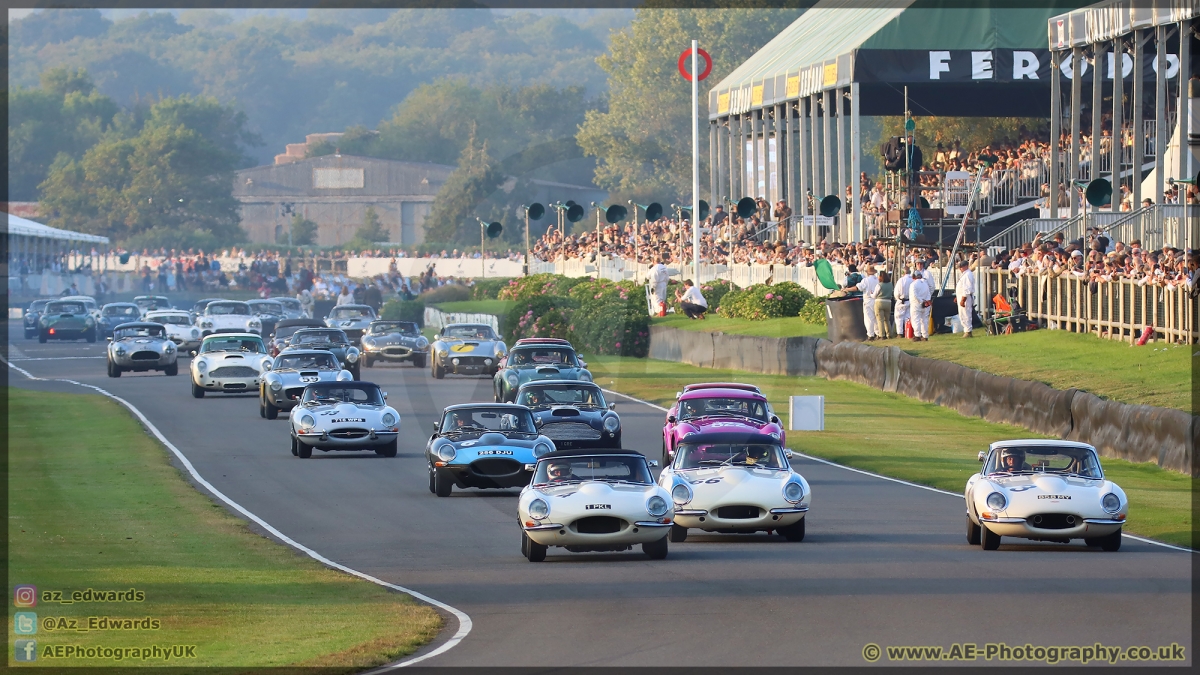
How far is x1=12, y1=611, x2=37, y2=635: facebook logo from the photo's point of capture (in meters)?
14.0

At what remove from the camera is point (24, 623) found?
46.8ft

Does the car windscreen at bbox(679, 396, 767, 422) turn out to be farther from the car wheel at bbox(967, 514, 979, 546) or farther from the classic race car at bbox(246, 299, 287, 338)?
the classic race car at bbox(246, 299, 287, 338)

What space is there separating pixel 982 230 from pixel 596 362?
11120mm

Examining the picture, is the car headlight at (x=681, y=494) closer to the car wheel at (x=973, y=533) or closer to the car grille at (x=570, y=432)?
the car wheel at (x=973, y=533)

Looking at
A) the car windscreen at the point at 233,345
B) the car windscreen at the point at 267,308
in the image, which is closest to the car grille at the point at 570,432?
the car windscreen at the point at 233,345

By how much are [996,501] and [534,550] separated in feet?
15.1

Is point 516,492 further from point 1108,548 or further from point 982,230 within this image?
point 982,230

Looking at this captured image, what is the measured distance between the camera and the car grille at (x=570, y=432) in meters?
25.7

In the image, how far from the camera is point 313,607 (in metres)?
15.5

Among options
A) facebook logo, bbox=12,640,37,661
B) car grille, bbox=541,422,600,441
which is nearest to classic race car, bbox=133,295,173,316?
car grille, bbox=541,422,600,441

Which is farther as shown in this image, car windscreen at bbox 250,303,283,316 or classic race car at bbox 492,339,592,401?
car windscreen at bbox 250,303,283,316

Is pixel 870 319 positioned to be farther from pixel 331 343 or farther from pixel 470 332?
pixel 331 343

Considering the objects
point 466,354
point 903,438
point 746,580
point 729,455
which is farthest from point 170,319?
point 746,580

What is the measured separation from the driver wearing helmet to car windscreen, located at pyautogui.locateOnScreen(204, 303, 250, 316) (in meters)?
37.7
